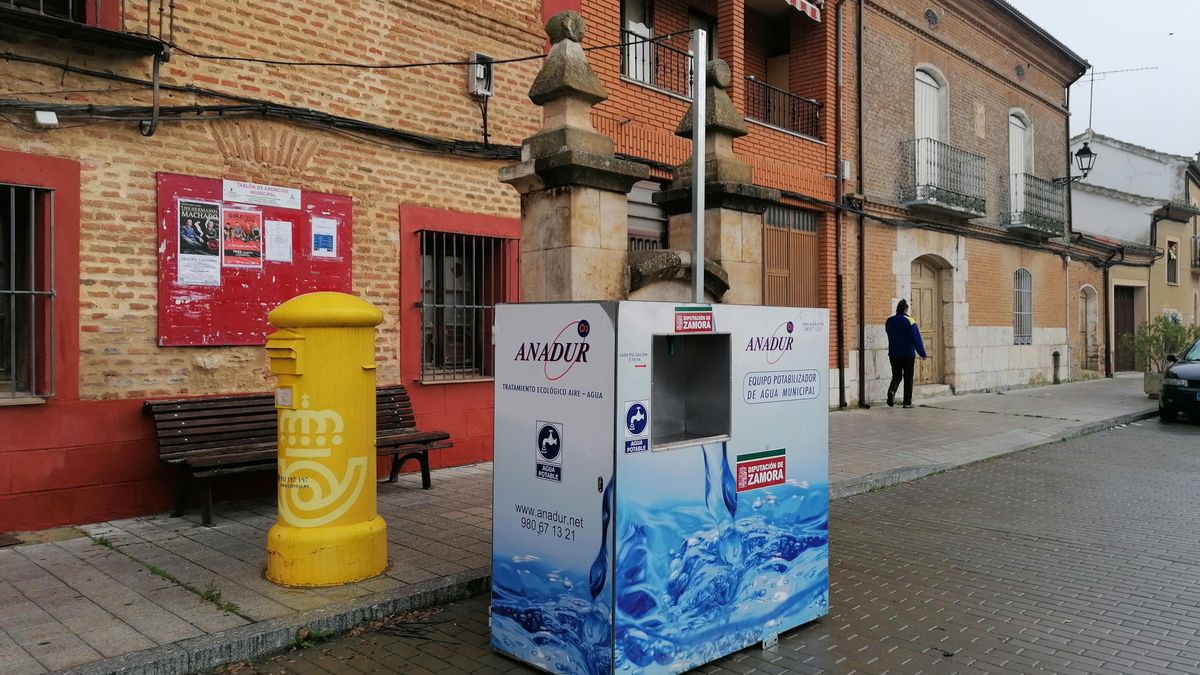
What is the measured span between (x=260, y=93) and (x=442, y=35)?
2117 mm

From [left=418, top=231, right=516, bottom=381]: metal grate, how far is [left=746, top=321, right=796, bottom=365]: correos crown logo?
4.78 metres

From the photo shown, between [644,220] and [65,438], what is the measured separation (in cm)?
718

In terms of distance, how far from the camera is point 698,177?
4984mm

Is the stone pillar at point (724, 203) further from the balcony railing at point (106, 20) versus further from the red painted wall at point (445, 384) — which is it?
the balcony railing at point (106, 20)

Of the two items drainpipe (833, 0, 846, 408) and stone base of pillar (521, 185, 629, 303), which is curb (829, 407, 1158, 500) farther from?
stone base of pillar (521, 185, 629, 303)

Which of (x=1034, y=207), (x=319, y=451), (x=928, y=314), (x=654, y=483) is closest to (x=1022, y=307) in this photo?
(x=1034, y=207)

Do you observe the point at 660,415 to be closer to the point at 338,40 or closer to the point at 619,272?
the point at 619,272

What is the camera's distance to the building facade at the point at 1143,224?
85.0ft

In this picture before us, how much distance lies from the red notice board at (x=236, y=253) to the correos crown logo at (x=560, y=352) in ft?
13.0

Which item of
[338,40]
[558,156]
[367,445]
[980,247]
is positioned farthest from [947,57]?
[367,445]

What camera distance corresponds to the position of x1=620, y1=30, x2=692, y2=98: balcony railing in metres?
11.3

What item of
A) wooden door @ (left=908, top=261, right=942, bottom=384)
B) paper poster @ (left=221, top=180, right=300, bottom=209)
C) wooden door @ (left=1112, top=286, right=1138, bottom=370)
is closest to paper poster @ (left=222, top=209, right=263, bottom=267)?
paper poster @ (left=221, top=180, right=300, bottom=209)

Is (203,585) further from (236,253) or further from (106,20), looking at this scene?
(106,20)

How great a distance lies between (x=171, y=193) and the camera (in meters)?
6.58
